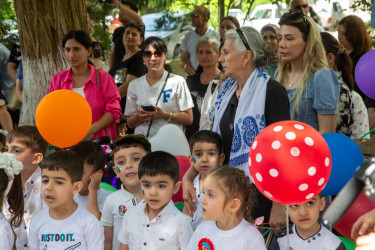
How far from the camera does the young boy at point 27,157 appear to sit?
3873mm

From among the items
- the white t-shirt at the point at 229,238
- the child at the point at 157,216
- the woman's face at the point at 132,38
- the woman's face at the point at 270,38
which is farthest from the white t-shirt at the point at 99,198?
the woman's face at the point at 270,38

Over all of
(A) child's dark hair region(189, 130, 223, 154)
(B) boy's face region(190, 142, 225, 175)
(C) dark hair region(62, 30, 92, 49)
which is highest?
(C) dark hair region(62, 30, 92, 49)

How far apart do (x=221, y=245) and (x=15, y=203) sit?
1619mm

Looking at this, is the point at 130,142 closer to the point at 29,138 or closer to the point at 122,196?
the point at 122,196

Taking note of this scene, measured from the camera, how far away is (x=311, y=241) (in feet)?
10.0

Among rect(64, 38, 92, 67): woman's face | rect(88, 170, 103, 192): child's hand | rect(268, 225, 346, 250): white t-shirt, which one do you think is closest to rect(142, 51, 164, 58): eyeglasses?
rect(64, 38, 92, 67): woman's face

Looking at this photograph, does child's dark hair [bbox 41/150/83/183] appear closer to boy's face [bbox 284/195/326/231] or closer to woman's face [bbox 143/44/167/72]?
boy's face [bbox 284/195/326/231]

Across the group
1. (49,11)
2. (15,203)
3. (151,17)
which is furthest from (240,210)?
(151,17)

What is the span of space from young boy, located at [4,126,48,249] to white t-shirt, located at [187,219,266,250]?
1.41m

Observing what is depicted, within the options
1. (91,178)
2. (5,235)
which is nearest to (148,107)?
(91,178)

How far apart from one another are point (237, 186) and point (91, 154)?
144 cm

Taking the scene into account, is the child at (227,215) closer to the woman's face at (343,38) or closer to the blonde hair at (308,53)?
the blonde hair at (308,53)

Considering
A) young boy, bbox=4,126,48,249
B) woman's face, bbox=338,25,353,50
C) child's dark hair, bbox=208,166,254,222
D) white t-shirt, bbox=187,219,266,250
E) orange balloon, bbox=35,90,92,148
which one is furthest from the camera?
woman's face, bbox=338,25,353,50

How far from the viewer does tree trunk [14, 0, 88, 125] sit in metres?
5.55
